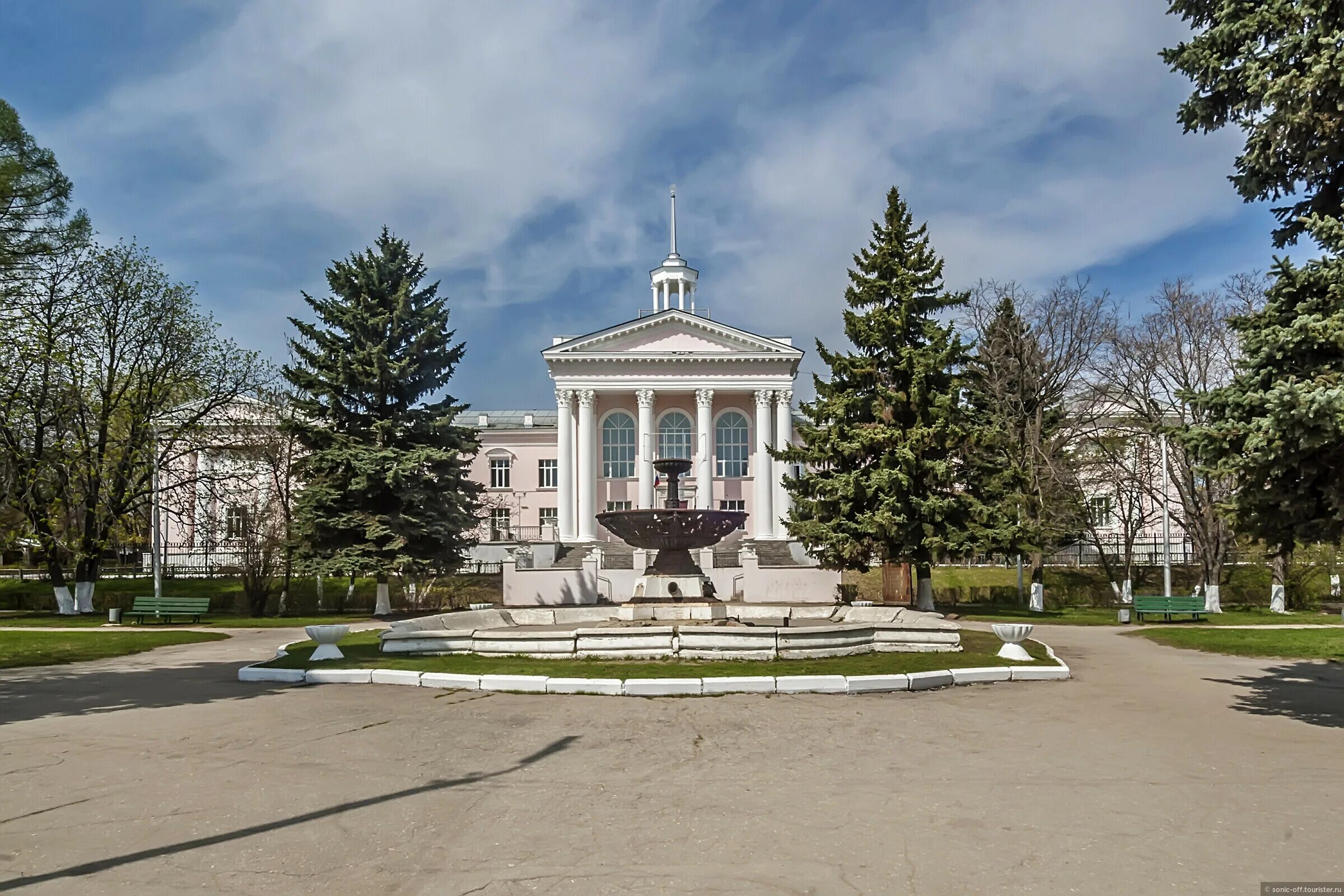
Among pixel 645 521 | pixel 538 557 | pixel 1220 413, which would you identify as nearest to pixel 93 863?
pixel 1220 413

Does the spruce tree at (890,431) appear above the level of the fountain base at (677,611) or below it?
above

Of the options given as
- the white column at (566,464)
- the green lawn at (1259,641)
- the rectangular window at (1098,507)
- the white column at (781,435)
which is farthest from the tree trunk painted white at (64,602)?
the rectangular window at (1098,507)

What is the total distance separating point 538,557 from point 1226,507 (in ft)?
106

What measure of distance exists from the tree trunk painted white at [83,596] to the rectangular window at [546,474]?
2742 cm

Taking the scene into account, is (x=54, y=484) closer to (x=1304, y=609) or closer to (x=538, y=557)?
(x=538, y=557)

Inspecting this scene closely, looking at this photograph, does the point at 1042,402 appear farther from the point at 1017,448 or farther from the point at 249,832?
the point at 249,832

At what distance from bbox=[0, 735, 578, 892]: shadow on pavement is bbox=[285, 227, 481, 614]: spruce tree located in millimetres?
21058

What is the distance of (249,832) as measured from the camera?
565 cm

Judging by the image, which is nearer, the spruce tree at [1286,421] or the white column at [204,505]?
the spruce tree at [1286,421]

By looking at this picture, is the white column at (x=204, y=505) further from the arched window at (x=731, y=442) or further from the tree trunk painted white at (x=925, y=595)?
the tree trunk painted white at (x=925, y=595)

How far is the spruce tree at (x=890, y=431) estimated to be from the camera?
25.2 meters

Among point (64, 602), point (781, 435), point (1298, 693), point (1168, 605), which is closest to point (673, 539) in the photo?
point (1298, 693)

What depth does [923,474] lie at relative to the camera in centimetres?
2581

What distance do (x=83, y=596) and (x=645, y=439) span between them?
78.4ft
